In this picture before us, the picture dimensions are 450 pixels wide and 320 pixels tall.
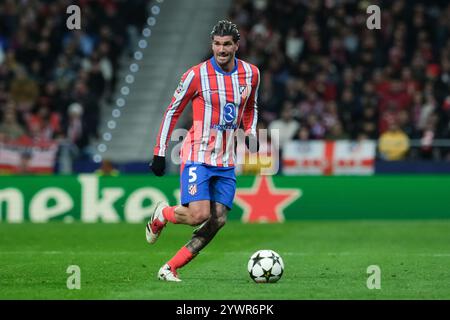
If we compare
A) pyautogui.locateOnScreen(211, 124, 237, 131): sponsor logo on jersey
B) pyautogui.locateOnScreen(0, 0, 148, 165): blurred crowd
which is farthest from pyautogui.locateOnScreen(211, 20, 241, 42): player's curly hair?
pyautogui.locateOnScreen(0, 0, 148, 165): blurred crowd

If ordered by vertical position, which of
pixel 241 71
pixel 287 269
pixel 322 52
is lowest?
pixel 287 269

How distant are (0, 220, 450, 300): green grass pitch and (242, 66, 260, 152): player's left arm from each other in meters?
1.34

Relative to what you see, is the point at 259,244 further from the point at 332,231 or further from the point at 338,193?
the point at 338,193

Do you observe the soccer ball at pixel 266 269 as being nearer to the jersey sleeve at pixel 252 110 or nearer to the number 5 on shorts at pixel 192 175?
the number 5 on shorts at pixel 192 175

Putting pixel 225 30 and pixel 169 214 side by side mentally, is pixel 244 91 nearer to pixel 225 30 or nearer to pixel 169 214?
pixel 225 30

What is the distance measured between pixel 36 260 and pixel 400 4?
44.1 ft

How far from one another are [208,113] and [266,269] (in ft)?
5.19

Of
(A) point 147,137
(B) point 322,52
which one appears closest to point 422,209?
(B) point 322,52

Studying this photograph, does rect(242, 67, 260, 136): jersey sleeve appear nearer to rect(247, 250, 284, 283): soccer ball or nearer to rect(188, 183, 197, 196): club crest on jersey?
rect(188, 183, 197, 196): club crest on jersey

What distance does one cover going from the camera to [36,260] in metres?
12.5

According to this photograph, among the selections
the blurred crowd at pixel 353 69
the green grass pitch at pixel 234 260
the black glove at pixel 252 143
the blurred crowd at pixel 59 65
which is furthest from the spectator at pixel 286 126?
the black glove at pixel 252 143

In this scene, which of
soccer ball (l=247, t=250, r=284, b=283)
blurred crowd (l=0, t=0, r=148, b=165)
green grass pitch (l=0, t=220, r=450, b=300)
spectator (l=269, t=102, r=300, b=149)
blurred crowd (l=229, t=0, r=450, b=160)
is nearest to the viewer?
green grass pitch (l=0, t=220, r=450, b=300)

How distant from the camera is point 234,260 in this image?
1263 centimetres

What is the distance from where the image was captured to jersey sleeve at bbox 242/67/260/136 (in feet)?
35.2
